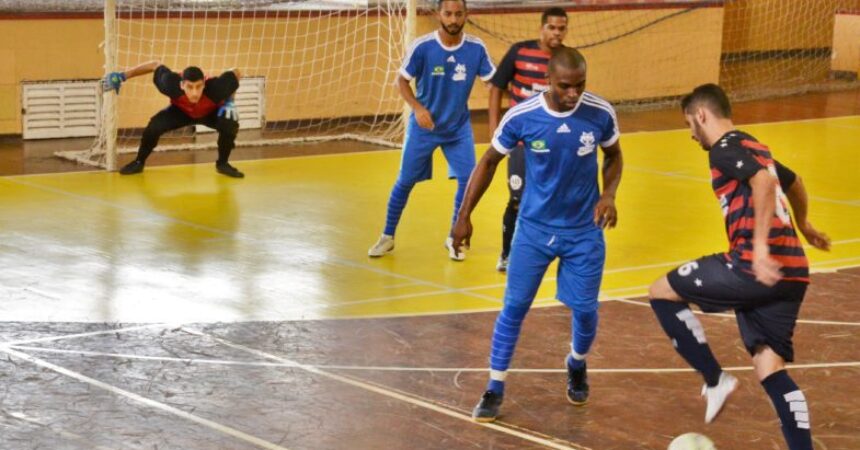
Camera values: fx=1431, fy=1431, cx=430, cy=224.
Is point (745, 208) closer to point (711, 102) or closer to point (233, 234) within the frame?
point (711, 102)

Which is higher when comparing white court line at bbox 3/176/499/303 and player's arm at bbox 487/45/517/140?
player's arm at bbox 487/45/517/140

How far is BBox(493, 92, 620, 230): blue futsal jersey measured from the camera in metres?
7.21

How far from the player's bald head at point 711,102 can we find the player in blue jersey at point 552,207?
2.21ft

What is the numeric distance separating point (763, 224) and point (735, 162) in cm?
33

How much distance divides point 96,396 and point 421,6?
41.9 feet

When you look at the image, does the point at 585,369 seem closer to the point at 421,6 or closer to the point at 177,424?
the point at 177,424

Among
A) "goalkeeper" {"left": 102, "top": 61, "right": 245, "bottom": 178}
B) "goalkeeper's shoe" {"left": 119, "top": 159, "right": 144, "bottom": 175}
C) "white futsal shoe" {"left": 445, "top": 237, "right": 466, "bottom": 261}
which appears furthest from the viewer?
"goalkeeper's shoe" {"left": 119, "top": 159, "right": 144, "bottom": 175}

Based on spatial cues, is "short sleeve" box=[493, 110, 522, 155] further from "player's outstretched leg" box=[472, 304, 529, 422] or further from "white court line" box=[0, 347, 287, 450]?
"white court line" box=[0, 347, 287, 450]

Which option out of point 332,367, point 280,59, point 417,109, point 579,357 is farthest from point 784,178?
point 280,59

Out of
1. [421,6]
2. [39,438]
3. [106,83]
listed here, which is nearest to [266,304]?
[39,438]

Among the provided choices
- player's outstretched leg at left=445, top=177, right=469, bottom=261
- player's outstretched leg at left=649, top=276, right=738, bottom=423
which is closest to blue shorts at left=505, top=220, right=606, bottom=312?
player's outstretched leg at left=649, top=276, right=738, bottom=423

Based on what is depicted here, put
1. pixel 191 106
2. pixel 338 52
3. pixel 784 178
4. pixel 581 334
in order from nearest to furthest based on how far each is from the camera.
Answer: pixel 784 178, pixel 581 334, pixel 191 106, pixel 338 52

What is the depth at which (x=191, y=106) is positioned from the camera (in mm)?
14883

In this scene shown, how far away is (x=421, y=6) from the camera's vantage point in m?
19.6
